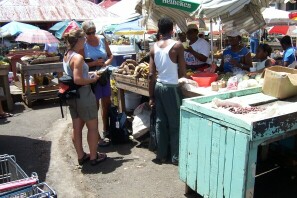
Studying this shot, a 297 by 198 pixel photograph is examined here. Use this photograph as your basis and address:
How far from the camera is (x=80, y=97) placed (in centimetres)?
424

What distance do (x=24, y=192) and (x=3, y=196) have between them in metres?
0.15

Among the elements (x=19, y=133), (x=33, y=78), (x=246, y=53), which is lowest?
(x=19, y=133)

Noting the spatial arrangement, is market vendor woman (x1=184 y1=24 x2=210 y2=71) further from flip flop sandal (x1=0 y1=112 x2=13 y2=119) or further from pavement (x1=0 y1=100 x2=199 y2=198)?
flip flop sandal (x1=0 y1=112 x2=13 y2=119)

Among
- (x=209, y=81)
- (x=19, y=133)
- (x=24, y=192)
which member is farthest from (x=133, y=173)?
(x=19, y=133)

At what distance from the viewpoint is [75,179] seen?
4.25m

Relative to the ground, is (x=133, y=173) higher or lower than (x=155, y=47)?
lower

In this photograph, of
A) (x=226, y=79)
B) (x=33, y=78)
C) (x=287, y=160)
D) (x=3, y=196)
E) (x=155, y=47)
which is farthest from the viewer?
(x=33, y=78)

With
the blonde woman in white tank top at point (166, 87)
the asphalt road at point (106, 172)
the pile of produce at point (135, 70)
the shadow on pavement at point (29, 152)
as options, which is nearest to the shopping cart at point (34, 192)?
the asphalt road at point (106, 172)

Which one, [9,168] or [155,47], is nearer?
[9,168]

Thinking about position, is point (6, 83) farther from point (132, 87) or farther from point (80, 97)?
point (80, 97)

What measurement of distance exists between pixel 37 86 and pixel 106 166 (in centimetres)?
471

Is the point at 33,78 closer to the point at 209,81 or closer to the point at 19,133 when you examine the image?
the point at 19,133

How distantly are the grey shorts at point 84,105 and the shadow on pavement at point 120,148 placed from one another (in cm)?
100

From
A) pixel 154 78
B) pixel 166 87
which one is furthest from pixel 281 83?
pixel 154 78
